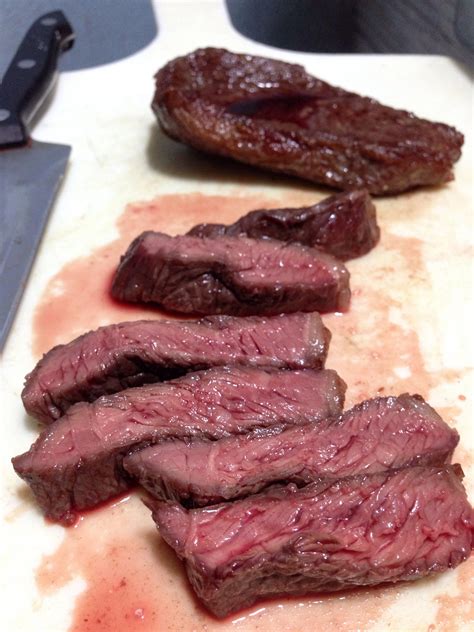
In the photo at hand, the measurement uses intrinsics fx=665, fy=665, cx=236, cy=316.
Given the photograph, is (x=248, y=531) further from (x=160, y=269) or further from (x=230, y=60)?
(x=230, y=60)

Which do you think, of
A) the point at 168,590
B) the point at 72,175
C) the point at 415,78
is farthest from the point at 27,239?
Result: the point at 415,78

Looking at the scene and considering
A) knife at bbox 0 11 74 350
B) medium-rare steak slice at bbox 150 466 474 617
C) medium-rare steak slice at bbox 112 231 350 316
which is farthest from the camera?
knife at bbox 0 11 74 350

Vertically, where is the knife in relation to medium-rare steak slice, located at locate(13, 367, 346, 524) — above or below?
above

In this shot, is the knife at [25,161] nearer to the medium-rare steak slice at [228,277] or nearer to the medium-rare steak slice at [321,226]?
the medium-rare steak slice at [228,277]

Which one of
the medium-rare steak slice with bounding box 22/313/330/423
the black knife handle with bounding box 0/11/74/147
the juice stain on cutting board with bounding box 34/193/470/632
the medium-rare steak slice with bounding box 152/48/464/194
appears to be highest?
the black knife handle with bounding box 0/11/74/147

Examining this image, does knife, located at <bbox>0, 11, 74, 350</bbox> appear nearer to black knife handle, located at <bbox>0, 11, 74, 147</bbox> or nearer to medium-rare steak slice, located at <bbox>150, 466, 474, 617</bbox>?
black knife handle, located at <bbox>0, 11, 74, 147</bbox>

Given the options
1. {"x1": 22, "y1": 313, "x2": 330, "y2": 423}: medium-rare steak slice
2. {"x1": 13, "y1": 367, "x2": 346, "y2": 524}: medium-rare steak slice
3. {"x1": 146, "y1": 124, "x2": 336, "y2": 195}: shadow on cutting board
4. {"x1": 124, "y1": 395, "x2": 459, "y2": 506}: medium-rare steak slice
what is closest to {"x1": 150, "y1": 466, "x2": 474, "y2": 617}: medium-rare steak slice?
{"x1": 124, "y1": 395, "x2": 459, "y2": 506}: medium-rare steak slice

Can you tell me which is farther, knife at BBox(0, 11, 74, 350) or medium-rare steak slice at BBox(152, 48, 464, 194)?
medium-rare steak slice at BBox(152, 48, 464, 194)
